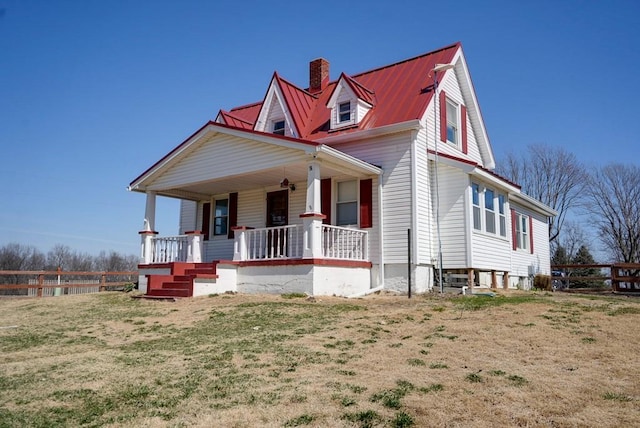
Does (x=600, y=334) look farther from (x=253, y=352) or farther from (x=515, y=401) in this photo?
(x=253, y=352)

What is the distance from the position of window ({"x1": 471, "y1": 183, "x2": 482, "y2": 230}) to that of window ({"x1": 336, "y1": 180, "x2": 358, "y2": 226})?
3.65m

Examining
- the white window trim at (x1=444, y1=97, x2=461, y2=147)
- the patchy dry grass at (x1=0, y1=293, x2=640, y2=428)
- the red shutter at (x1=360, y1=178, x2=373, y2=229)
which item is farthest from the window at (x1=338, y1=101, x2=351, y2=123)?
the patchy dry grass at (x1=0, y1=293, x2=640, y2=428)

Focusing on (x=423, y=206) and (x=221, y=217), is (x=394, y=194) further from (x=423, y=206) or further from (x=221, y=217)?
(x=221, y=217)

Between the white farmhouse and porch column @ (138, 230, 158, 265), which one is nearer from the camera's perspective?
the white farmhouse

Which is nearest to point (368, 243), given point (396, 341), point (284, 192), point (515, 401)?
point (284, 192)

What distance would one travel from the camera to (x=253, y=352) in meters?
7.36

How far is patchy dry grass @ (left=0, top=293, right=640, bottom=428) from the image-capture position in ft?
15.6

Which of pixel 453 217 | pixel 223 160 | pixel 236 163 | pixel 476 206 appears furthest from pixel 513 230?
pixel 223 160

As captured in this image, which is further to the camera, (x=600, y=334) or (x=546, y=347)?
(x=600, y=334)

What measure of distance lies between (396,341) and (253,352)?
2156 millimetres

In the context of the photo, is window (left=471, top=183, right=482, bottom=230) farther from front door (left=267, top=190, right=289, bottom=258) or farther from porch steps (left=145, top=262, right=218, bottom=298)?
porch steps (left=145, top=262, right=218, bottom=298)

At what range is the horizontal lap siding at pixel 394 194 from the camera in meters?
14.7

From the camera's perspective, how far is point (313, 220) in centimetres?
1307

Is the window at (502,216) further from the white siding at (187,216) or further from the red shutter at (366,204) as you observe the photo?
the white siding at (187,216)
